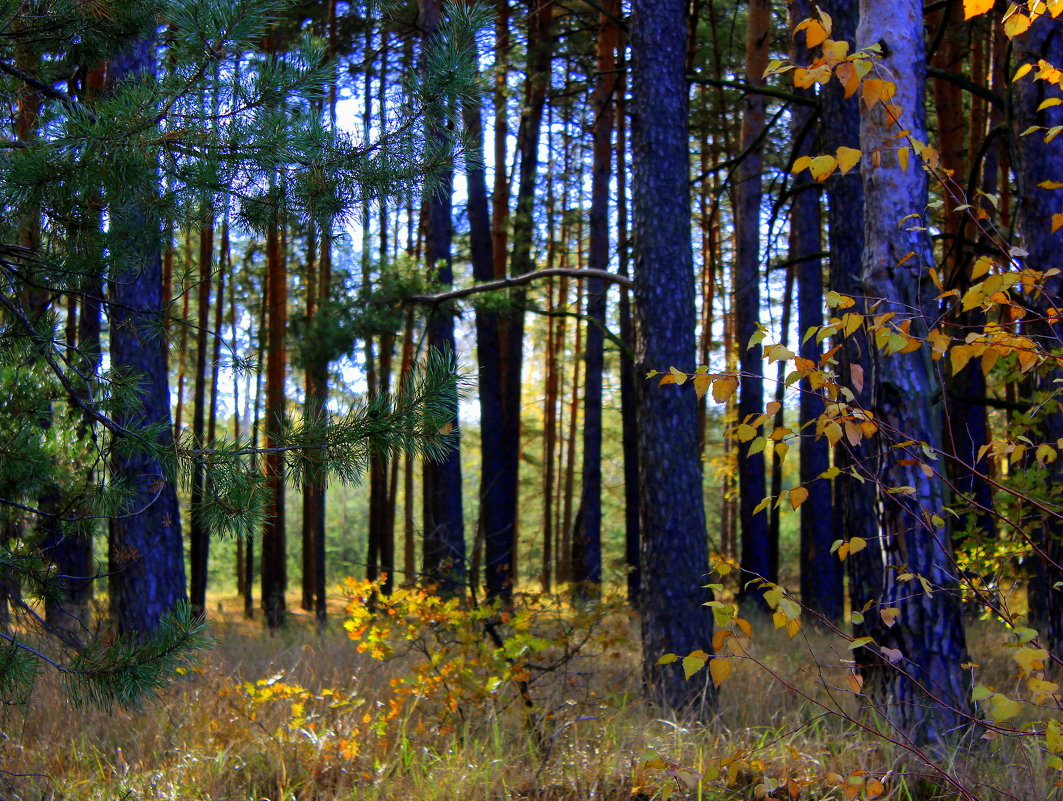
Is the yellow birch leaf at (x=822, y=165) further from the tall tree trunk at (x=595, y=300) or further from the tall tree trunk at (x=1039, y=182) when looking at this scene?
the tall tree trunk at (x=595, y=300)

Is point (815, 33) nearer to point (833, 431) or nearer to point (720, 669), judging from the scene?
point (833, 431)

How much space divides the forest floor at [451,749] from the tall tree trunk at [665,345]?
581mm

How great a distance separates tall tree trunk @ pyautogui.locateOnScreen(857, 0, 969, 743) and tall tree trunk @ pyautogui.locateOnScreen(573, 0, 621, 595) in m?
7.78

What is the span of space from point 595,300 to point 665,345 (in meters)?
6.75

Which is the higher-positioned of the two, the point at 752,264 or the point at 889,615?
the point at 752,264

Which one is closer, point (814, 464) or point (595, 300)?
point (814, 464)

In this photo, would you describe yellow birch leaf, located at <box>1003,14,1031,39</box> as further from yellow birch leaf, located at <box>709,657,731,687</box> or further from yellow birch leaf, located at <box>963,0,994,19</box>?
yellow birch leaf, located at <box>709,657,731,687</box>

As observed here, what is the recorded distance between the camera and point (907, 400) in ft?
14.0

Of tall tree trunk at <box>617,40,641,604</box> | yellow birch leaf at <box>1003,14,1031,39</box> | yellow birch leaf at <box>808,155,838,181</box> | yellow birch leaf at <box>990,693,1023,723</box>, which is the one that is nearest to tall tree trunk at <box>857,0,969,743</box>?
yellow birch leaf at <box>1003,14,1031,39</box>

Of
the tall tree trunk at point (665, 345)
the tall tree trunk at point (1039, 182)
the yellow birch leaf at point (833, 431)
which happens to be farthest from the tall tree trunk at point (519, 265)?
the yellow birch leaf at point (833, 431)

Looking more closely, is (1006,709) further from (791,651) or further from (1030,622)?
(1030,622)

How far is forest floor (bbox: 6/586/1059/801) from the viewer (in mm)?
3740

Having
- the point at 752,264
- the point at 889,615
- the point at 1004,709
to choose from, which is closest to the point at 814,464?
the point at 752,264

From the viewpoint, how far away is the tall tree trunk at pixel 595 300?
12.3 m
